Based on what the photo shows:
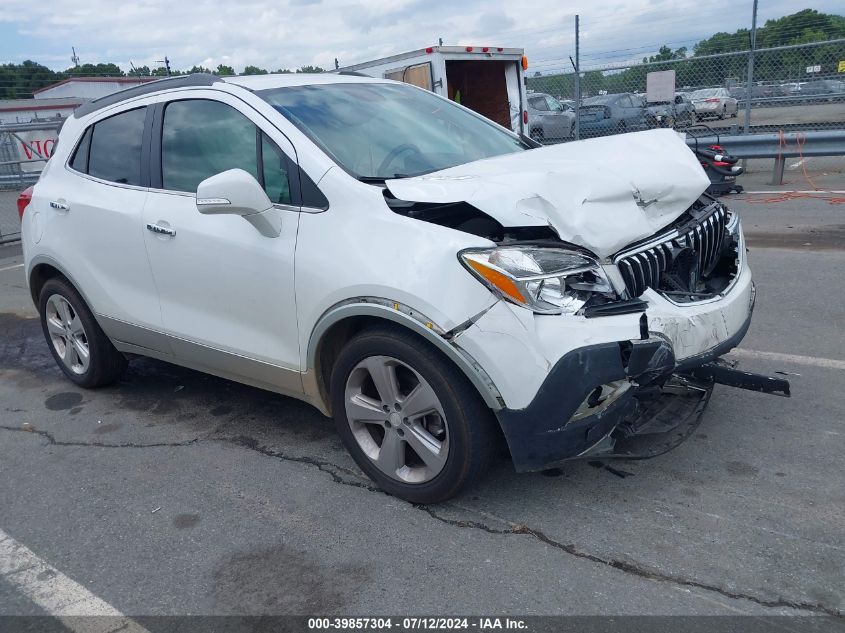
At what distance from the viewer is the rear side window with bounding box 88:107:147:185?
4352 mm

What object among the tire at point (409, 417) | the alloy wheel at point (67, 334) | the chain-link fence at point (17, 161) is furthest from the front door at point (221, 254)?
the chain-link fence at point (17, 161)

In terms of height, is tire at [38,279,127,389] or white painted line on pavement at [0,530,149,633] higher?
tire at [38,279,127,389]

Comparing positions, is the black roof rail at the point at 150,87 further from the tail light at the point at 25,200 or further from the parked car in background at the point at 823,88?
the parked car in background at the point at 823,88

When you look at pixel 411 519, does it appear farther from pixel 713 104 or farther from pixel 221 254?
pixel 713 104

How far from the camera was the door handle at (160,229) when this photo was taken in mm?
3955

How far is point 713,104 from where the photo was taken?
53.2 ft

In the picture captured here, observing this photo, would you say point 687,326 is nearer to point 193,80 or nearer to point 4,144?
point 193,80

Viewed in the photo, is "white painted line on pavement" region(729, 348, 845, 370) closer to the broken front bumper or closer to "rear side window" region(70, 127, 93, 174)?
the broken front bumper

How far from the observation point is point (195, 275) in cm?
387

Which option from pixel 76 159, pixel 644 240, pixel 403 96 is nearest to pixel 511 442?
pixel 644 240

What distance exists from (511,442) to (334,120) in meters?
1.86

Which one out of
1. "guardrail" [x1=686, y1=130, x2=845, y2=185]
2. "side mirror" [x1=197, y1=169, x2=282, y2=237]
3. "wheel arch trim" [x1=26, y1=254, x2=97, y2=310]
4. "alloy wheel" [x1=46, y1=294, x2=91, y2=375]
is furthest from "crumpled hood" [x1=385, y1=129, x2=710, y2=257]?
"guardrail" [x1=686, y1=130, x2=845, y2=185]

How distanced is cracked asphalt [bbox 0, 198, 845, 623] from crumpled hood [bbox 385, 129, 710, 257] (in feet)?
3.71

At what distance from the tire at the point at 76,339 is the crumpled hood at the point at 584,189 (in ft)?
8.47
